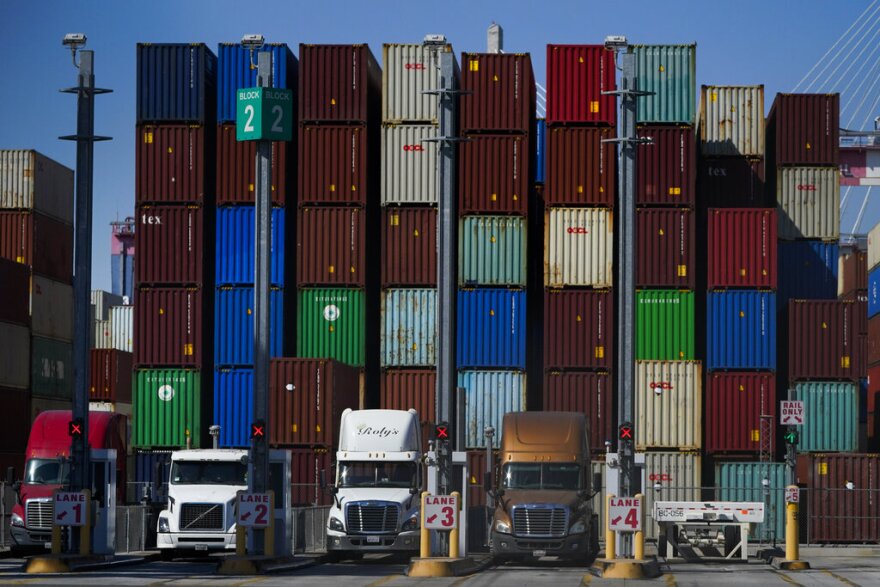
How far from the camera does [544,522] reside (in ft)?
117

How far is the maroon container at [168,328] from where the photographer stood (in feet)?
163

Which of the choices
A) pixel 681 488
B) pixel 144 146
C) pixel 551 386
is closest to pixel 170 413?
pixel 144 146

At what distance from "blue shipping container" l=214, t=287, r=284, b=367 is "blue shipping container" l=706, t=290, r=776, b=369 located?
13.5 metres

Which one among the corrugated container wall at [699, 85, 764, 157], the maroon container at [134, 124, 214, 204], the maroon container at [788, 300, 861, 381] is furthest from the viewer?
the corrugated container wall at [699, 85, 764, 157]

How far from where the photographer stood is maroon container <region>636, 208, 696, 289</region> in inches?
1938

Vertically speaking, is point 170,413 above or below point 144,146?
below

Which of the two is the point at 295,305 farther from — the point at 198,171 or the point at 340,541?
the point at 340,541

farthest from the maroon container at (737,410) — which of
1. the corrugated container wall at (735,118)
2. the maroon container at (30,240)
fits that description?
the maroon container at (30,240)

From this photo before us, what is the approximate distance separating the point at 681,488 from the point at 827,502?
14.0 ft

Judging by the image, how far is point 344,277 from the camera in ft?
163

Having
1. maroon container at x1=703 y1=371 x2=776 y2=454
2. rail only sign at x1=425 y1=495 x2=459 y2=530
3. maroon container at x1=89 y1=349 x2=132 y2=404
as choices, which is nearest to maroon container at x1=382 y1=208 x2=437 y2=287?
maroon container at x1=703 y1=371 x2=776 y2=454

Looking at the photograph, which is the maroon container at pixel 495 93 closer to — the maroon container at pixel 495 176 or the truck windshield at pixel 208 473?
the maroon container at pixel 495 176

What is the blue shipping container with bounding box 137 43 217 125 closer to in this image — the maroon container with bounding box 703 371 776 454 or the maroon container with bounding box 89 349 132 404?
the maroon container with bounding box 89 349 132 404

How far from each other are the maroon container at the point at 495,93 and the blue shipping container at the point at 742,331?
846cm
